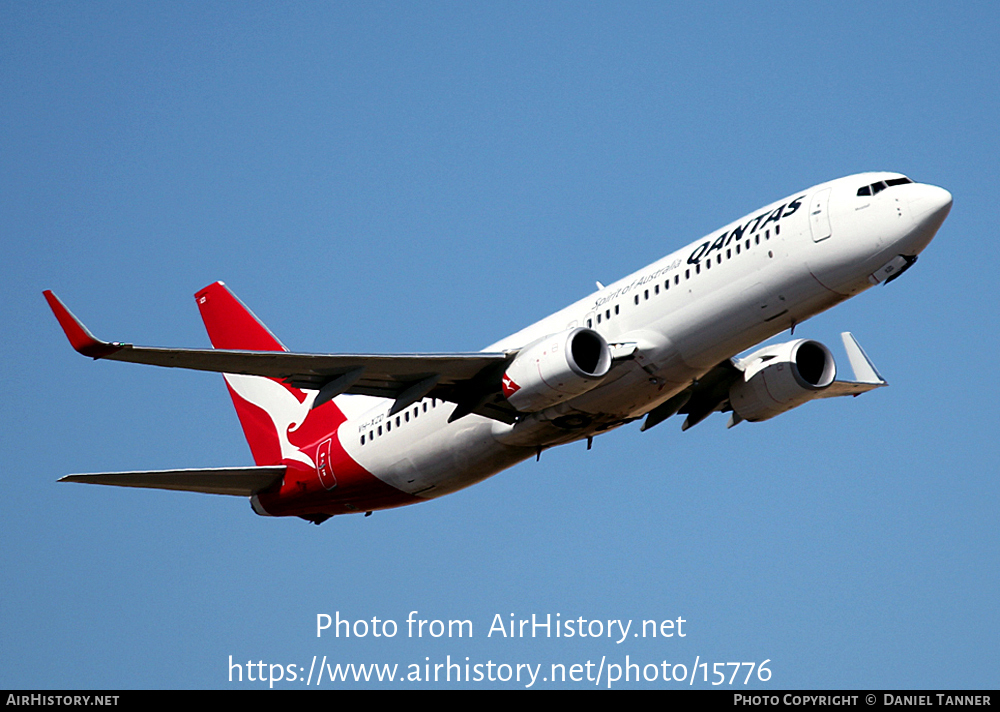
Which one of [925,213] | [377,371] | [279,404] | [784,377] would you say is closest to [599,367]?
[377,371]

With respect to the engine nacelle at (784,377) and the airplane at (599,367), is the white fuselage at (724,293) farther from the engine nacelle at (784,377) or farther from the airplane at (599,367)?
the engine nacelle at (784,377)

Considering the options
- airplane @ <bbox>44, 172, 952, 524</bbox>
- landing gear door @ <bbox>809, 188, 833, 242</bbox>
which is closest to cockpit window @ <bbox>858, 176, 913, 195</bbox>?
airplane @ <bbox>44, 172, 952, 524</bbox>

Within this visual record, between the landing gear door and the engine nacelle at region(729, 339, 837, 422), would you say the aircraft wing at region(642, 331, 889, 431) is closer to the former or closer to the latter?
the engine nacelle at region(729, 339, 837, 422)

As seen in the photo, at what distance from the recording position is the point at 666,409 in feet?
128

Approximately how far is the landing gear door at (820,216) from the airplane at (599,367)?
1.4 inches

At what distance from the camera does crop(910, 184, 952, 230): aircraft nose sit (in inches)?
1251

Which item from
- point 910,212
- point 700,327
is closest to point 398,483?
point 700,327

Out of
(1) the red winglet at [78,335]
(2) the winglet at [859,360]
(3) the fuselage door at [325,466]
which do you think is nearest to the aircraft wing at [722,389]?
(2) the winglet at [859,360]

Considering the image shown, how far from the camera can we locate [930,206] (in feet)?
104

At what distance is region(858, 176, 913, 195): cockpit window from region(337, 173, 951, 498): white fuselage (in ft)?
0.33

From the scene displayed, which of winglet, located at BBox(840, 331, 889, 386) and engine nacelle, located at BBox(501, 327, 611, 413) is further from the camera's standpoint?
winglet, located at BBox(840, 331, 889, 386)

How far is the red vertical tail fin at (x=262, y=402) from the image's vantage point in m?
42.9
